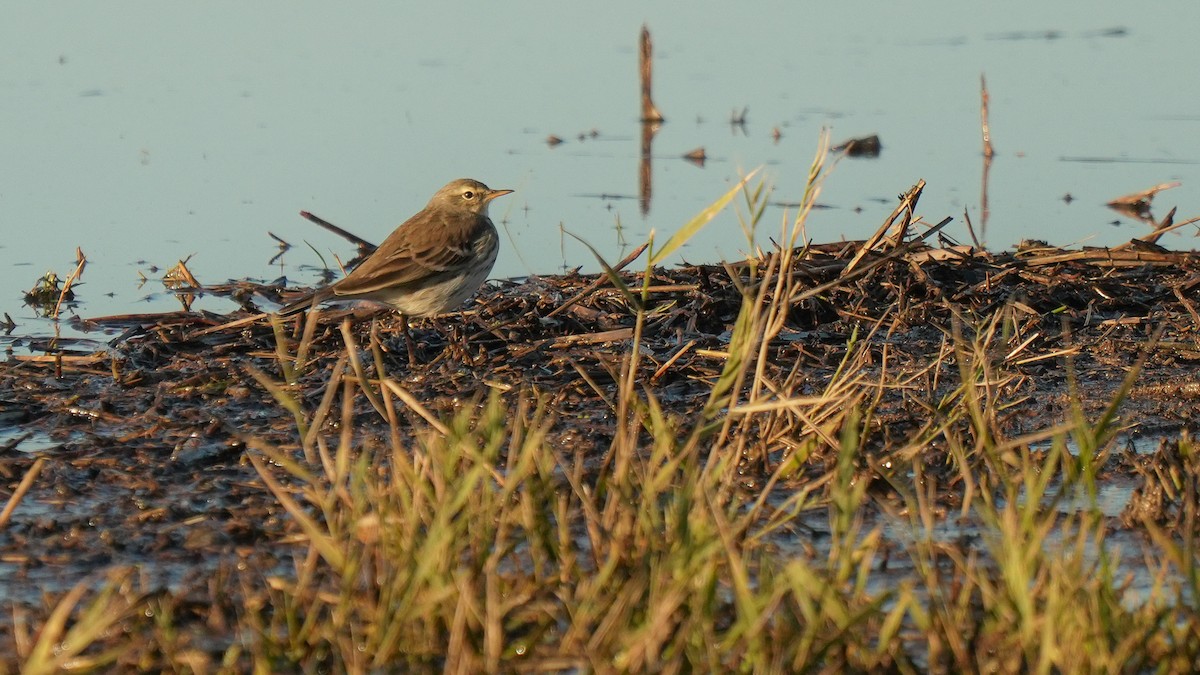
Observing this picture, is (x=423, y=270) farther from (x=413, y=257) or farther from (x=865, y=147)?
(x=865, y=147)

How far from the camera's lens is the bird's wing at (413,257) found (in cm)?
734

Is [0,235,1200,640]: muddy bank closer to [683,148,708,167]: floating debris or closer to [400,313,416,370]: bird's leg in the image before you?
[400,313,416,370]: bird's leg

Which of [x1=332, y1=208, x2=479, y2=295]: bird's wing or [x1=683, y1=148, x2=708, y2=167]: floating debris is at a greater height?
[x1=332, y1=208, x2=479, y2=295]: bird's wing

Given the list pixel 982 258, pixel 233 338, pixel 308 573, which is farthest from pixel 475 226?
pixel 308 573

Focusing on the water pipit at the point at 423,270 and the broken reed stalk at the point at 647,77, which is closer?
the water pipit at the point at 423,270

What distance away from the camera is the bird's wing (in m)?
7.34

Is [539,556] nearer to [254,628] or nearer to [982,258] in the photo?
[254,628]

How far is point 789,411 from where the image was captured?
5.49 metres

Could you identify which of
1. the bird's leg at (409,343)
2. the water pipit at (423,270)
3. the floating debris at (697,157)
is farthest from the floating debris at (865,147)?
→ the bird's leg at (409,343)

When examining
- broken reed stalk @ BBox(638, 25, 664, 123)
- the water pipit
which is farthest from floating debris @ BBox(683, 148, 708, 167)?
the water pipit

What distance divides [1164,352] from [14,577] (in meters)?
4.84

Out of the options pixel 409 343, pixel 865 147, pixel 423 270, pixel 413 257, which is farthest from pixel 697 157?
pixel 409 343

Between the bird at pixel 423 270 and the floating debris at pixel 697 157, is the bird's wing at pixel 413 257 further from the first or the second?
the floating debris at pixel 697 157

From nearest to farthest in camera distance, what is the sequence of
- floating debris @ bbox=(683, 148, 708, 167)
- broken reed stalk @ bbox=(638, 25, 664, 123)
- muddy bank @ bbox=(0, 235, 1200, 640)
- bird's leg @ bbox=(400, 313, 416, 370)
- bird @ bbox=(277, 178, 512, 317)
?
1. muddy bank @ bbox=(0, 235, 1200, 640)
2. bird's leg @ bbox=(400, 313, 416, 370)
3. bird @ bbox=(277, 178, 512, 317)
4. floating debris @ bbox=(683, 148, 708, 167)
5. broken reed stalk @ bbox=(638, 25, 664, 123)
